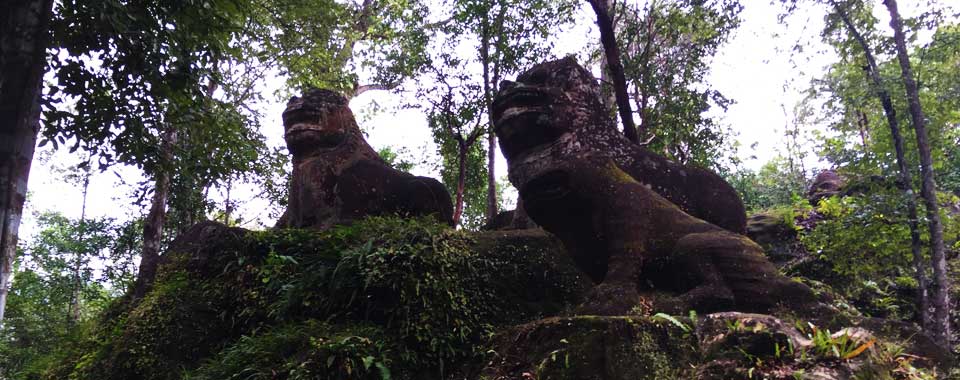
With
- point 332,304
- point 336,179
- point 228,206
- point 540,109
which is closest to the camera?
point 332,304

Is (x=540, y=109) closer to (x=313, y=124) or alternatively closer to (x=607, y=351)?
(x=607, y=351)

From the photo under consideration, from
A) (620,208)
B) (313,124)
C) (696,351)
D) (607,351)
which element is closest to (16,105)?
(607,351)

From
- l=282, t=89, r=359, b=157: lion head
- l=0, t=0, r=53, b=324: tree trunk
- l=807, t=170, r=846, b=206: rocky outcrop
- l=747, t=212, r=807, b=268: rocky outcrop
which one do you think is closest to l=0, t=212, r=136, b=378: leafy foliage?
l=282, t=89, r=359, b=157: lion head

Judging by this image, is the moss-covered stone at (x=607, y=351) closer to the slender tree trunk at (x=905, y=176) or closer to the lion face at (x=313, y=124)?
the slender tree trunk at (x=905, y=176)

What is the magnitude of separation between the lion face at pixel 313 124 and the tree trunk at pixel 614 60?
400cm

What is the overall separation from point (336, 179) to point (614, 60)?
4351mm

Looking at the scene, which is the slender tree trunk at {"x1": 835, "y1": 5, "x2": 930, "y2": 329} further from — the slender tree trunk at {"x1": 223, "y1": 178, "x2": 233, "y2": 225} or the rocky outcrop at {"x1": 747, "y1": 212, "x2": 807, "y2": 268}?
the slender tree trunk at {"x1": 223, "y1": 178, "x2": 233, "y2": 225}

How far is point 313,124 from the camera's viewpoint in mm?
7621

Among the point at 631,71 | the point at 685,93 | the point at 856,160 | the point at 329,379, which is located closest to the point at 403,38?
the point at 631,71

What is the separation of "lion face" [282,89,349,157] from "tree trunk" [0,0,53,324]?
4.41m

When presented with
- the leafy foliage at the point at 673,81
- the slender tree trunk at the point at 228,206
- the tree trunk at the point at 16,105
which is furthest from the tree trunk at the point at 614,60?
the slender tree trunk at the point at 228,206

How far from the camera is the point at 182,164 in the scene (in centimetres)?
606

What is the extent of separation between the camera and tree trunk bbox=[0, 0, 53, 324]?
291cm

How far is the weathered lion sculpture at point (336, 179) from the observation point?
23.3ft
